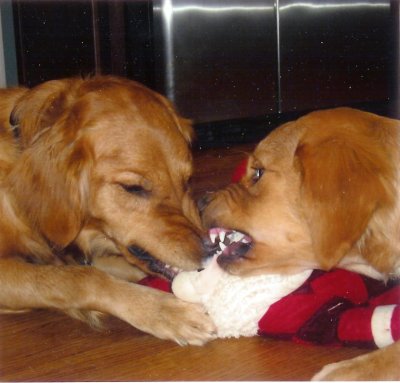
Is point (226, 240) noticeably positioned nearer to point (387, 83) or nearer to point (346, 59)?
point (346, 59)

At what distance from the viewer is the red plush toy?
2299 mm

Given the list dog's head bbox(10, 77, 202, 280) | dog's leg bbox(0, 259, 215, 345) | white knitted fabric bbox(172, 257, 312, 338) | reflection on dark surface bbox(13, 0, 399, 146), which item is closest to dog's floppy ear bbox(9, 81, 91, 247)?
dog's head bbox(10, 77, 202, 280)

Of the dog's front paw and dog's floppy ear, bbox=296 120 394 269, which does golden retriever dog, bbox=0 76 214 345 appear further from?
dog's floppy ear, bbox=296 120 394 269

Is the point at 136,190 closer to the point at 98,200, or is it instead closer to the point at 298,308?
the point at 98,200

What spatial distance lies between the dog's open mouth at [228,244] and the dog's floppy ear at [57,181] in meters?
0.53

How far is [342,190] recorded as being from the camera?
2145 mm

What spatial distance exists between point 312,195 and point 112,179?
0.83 metres

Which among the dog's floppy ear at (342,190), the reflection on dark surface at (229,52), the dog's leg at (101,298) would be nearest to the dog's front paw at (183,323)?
the dog's leg at (101,298)

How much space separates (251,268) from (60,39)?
4.11m

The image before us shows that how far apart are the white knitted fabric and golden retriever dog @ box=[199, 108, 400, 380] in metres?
0.04

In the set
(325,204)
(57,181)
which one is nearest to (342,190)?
(325,204)

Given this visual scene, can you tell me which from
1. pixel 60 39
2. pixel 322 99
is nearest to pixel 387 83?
pixel 322 99

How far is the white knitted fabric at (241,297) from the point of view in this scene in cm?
239

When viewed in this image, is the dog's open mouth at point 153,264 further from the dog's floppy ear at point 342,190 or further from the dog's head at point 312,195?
the dog's floppy ear at point 342,190
